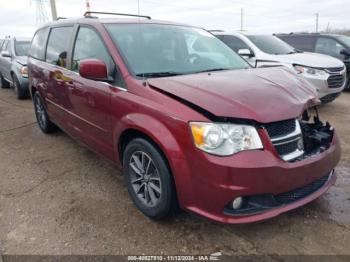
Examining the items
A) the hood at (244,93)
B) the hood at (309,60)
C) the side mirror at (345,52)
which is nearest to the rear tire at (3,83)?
the hood at (309,60)

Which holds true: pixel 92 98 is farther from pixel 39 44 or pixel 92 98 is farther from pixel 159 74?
pixel 39 44

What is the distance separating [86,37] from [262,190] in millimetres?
2556

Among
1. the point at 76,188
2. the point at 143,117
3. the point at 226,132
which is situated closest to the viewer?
Answer: the point at 226,132

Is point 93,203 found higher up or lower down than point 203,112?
lower down

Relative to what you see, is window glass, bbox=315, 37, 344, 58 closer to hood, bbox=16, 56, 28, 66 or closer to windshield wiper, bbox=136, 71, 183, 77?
windshield wiper, bbox=136, 71, 183, 77

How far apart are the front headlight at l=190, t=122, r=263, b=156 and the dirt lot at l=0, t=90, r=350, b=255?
83 centimetres

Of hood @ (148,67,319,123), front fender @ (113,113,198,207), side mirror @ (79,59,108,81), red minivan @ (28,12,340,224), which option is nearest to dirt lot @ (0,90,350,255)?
red minivan @ (28,12,340,224)

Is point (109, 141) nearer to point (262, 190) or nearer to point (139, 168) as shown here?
point (139, 168)

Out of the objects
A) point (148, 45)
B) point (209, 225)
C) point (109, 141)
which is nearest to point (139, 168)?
point (109, 141)

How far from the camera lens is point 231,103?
2.52 meters

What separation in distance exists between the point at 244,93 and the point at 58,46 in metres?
2.89

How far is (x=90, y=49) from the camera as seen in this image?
3672 millimetres

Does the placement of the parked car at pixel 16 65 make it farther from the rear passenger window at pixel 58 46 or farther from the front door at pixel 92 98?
the front door at pixel 92 98

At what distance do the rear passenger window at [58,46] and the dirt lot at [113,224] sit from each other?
53.8 inches
